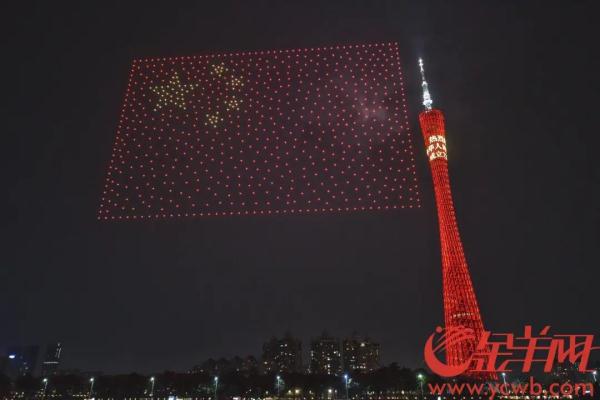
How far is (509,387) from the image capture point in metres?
55.3

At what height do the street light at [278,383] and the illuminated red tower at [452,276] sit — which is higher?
the illuminated red tower at [452,276]

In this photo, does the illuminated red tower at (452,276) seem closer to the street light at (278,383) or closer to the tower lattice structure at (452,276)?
the tower lattice structure at (452,276)

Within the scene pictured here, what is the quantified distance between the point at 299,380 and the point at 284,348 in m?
78.0

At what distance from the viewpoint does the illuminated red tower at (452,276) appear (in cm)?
5414

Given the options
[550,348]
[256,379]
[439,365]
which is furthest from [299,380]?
[550,348]

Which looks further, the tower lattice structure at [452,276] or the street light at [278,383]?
the street light at [278,383]

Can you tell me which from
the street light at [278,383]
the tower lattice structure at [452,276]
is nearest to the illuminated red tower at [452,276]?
the tower lattice structure at [452,276]

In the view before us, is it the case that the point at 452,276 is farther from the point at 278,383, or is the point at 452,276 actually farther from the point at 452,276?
the point at 278,383

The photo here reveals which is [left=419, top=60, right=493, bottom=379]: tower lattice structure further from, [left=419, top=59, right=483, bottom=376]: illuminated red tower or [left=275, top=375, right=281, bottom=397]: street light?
[left=275, top=375, right=281, bottom=397]: street light

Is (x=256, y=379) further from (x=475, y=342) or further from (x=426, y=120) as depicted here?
(x=426, y=120)

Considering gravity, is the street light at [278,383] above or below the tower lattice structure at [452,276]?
below

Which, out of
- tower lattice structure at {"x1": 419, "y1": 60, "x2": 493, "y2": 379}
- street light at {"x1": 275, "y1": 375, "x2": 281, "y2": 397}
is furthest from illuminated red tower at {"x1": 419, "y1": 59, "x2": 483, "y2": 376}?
street light at {"x1": 275, "y1": 375, "x2": 281, "y2": 397}

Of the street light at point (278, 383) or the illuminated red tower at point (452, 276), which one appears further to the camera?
the street light at point (278, 383)

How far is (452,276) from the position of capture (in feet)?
179
